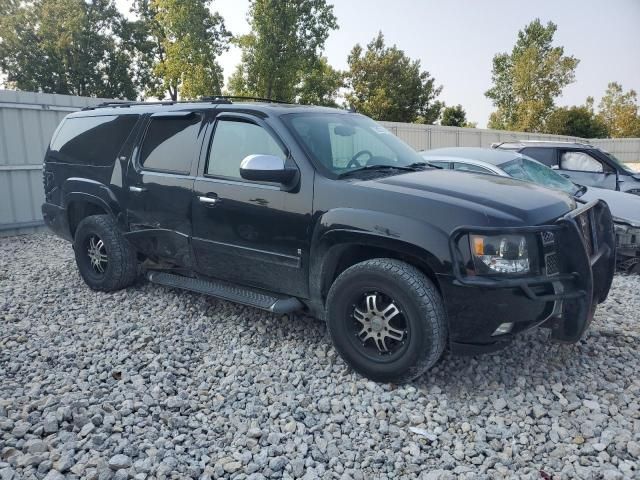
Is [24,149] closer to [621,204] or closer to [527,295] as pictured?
[527,295]

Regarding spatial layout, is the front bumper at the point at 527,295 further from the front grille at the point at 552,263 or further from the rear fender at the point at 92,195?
the rear fender at the point at 92,195

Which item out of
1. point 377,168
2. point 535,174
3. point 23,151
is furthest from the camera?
point 23,151

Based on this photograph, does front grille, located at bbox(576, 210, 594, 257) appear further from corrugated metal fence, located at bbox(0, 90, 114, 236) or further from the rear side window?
corrugated metal fence, located at bbox(0, 90, 114, 236)

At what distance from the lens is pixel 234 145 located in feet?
13.9

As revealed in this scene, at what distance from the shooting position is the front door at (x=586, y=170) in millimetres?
9062

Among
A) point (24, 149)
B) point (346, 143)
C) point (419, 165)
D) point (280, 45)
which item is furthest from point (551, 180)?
point (280, 45)

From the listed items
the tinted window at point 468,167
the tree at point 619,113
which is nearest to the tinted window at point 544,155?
the tinted window at point 468,167

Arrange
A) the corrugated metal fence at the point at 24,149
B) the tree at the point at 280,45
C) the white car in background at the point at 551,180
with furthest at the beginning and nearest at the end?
1. the tree at the point at 280,45
2. the corrugated metal fence at the point at 24,149
3. the white car in background at the point at 551,180

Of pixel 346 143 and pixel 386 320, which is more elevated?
pixel 346 143

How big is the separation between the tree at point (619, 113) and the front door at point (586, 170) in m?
44.3

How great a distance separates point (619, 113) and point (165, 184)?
174 feet

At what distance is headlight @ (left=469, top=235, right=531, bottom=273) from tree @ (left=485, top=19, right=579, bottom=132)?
40.6 metres

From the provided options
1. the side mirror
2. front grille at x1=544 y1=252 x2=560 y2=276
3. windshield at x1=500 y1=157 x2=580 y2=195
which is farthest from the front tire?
windshield at x1=500 y1=157 x2=580 y2=195

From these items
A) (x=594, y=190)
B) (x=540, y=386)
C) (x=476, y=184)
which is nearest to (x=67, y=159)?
(x=476, y=184)
